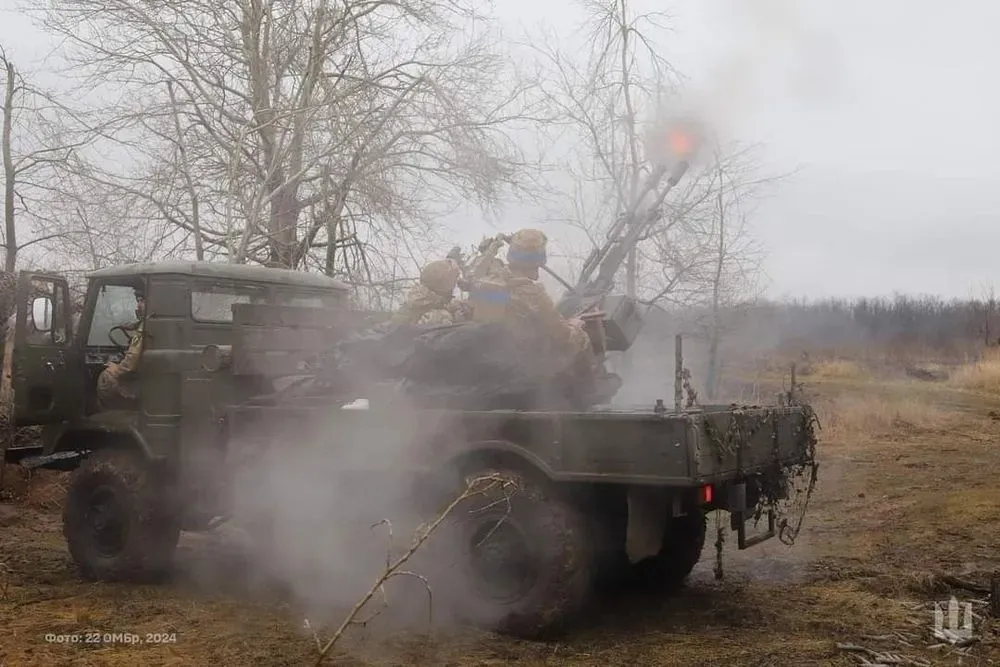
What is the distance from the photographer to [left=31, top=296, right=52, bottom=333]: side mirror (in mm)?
7078

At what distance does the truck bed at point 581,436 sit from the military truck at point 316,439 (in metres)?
0.01

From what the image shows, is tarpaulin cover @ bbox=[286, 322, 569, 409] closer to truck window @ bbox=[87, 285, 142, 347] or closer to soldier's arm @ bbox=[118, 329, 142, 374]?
soldier's arm @ bbox=[118, 329, 142, 374]

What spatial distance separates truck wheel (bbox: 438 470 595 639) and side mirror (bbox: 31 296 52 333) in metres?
3.66

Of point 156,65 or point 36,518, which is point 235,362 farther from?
point 156,65

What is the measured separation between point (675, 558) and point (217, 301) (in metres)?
4.03

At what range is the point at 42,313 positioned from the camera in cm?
715

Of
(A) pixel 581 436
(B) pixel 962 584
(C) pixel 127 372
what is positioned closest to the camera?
(A) pixel 581 436

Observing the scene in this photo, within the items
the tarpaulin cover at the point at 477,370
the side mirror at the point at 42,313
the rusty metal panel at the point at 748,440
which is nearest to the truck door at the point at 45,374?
the side mirror at the point at 42,313

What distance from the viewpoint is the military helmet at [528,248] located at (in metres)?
6.52

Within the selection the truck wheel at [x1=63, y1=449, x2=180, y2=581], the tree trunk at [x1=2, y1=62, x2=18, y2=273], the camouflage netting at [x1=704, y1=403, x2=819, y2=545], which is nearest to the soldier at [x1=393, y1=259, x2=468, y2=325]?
the camouflage netting at [x1=704, y1=403, x2=819, y2=545]

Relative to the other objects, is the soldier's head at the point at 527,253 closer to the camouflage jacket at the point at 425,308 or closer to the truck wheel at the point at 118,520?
the camouflage jacket at the point at 425,308

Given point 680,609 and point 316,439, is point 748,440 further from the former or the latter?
point 316,439

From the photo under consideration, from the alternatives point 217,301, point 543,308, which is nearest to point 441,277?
point 543,308

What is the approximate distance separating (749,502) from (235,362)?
367cm
